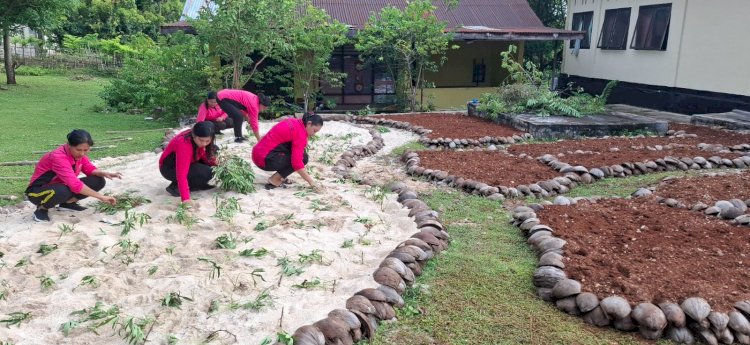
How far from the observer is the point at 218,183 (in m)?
6.27

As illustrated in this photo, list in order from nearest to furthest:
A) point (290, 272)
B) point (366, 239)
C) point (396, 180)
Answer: point (290, 272) < point (366, 239) < point (396, 180)

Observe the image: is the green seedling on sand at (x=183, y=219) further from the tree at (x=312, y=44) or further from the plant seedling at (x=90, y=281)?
the tree at (x=312, y=44)

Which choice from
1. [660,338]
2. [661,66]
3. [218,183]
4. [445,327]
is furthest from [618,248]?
[661,66]

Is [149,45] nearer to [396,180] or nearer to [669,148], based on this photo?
[396,180]

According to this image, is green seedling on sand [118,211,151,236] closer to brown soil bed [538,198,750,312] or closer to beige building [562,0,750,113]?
brown soil bed [538,198,750,312]

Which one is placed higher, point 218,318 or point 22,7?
point 22,7

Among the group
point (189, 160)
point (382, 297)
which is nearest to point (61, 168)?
point (189, 160)

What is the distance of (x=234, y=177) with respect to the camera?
19.5 feet

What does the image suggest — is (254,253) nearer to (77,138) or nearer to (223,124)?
(77,138)

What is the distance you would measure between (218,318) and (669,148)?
833 cm

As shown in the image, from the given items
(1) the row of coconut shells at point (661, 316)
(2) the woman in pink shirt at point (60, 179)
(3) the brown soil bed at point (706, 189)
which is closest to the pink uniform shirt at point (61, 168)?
(2) the woman in pink shirt at point (60, 179)

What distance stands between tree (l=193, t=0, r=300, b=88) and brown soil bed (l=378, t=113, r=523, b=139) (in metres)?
3.12

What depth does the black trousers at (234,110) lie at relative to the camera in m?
9.29

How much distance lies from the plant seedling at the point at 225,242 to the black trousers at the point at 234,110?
499 cm
